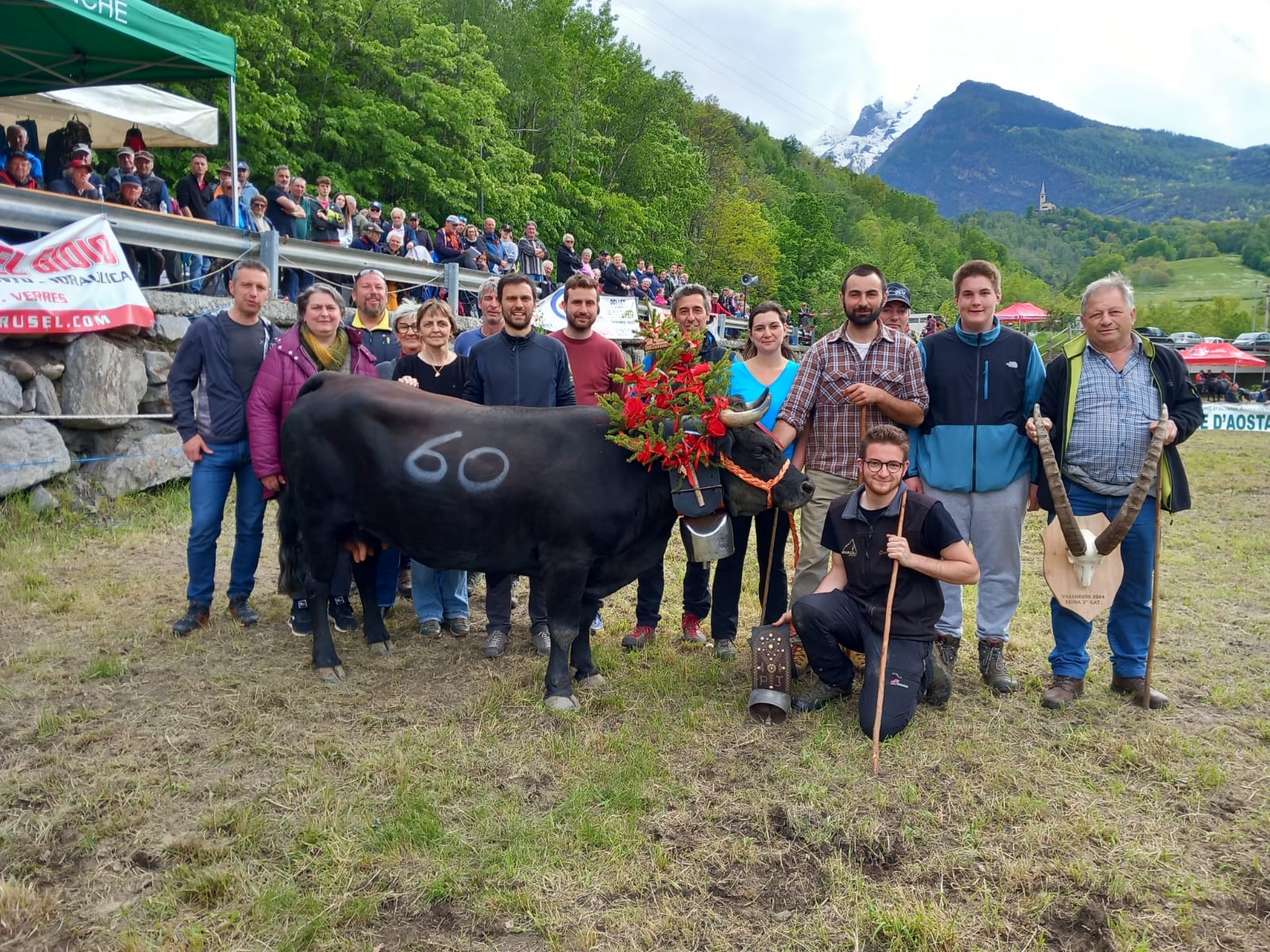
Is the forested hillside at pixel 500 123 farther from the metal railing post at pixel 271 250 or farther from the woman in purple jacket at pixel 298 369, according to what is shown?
the woman in purple jacket at pixel 298 369

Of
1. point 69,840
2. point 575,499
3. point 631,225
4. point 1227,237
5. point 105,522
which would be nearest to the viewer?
point 69,840

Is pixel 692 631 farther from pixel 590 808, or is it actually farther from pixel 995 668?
pixel 590 808

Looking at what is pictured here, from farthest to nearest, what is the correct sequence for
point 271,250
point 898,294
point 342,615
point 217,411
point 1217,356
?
point 1217,356 → point 271,250 → point 898,294 → point 342,615 → point 217,411

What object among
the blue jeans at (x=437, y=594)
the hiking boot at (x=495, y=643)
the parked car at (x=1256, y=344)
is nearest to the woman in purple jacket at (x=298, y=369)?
the blue jeans at (x=437, y=594)

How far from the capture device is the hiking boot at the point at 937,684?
4.62 meters

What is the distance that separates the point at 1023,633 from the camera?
20.1 feet

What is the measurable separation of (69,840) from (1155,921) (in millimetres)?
4132

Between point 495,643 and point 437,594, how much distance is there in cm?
72

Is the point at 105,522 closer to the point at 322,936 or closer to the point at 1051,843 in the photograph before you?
the point at 322,936

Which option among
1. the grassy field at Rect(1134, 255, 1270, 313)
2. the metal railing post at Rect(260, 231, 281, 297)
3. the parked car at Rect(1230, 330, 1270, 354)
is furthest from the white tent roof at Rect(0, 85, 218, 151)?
the grassy field at Rect(1134, 255, 1270, 313)

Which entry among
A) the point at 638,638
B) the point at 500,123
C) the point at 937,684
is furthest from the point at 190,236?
the point at 500,123

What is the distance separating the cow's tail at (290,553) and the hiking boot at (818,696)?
3178mm

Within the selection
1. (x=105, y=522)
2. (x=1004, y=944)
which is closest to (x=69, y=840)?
(x=1004, y=944)

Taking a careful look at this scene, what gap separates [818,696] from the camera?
4.73 metres
